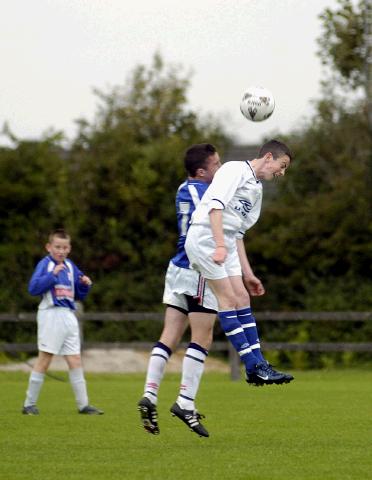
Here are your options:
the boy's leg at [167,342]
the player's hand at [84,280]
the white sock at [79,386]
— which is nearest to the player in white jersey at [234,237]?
the boy's leg at [167,342]

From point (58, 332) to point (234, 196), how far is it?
3.79 meters

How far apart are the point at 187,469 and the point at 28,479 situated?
922mm

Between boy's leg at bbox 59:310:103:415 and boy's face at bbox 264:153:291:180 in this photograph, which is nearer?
boy's face at bbox 264:153:291:180

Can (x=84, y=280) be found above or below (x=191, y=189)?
below

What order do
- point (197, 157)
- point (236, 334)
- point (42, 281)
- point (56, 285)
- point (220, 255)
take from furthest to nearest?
point (56, 285) → point (42, 281) → point (197, 157) → point (236, 334) → point (220, 255)

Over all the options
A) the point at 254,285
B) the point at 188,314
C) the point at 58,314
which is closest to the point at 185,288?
the point at 188,314

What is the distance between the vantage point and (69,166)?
87.3ft

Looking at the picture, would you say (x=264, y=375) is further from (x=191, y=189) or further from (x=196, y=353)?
(x=191, y=189)

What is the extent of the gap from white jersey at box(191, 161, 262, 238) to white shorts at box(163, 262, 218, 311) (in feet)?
1.33

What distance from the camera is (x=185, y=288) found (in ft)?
28.2

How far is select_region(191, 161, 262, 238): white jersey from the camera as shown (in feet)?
27.1

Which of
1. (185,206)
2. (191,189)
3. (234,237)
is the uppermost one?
(191,189)

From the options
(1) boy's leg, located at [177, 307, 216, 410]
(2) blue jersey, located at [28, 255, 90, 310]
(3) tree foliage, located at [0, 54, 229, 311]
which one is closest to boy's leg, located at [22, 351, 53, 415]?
(2) blue jersey, located at [28, 255, 90, 310]

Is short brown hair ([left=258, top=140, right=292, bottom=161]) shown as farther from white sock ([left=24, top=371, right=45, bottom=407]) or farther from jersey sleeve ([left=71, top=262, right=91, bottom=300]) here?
white sock ([left=24, top=371, right=45, bottom=407])
